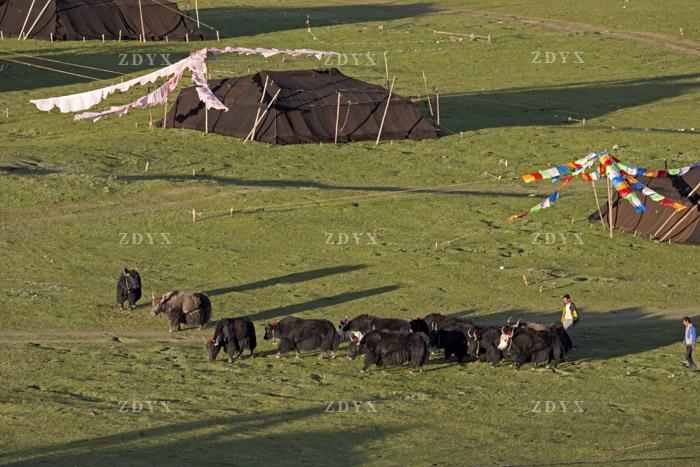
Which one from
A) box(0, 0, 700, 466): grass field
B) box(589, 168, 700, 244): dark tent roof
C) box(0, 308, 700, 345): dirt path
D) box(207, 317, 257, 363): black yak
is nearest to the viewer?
box(0, 0, 700, 466): grass field

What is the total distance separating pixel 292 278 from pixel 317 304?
2.57m

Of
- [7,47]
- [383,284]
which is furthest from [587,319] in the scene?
[7,47]

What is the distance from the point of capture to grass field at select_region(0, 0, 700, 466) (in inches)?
1096

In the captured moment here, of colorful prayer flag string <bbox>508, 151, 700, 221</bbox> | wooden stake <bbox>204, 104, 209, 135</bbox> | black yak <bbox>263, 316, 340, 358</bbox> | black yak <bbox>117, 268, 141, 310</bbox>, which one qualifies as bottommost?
black yak <bbox>263, 316, 340, 358</bbox>

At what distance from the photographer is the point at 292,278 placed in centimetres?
4025

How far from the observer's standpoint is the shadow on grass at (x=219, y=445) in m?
25.6

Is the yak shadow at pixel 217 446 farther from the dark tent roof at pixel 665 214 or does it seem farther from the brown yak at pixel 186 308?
the dark tent roof at pixel 665 214

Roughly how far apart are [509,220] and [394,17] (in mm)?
40272

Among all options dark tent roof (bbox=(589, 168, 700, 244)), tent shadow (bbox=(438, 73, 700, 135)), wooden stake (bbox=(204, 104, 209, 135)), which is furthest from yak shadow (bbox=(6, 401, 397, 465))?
tent shadow (bbox=(438, 73, 700, 135))

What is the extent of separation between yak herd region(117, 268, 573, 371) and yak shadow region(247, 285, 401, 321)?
9.15 ft

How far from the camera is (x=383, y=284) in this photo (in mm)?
39969

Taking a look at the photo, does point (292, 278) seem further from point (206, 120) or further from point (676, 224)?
point (206, 120)

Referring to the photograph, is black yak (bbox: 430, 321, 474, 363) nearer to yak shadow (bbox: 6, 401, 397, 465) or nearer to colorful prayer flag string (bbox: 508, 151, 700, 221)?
yak shadow (bbox: 6, 401, 397, 465)

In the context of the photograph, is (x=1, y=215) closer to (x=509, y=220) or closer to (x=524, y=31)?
(x=509, y=220)
